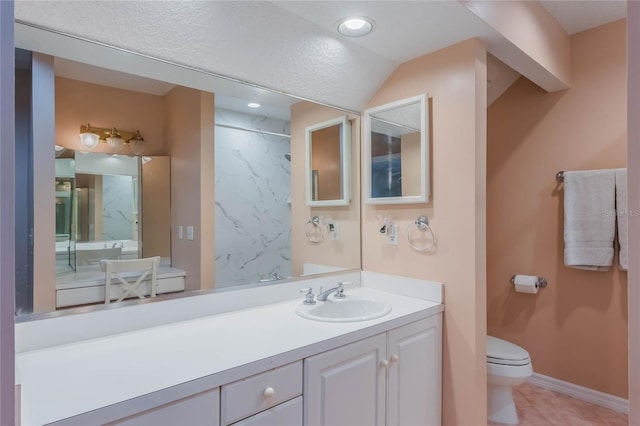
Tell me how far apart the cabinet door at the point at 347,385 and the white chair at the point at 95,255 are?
894 mm

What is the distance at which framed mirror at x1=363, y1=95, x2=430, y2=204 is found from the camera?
1.90 meters

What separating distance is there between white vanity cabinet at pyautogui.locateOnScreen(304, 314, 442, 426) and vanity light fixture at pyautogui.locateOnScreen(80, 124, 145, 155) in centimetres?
114

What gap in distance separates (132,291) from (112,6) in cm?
108

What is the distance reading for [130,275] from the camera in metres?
1.43

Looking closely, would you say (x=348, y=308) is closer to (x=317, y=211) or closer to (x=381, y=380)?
(x=381, y=380)

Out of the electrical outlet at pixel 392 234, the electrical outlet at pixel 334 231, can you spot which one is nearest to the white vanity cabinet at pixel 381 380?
the electrical outlet at pixel 392 234

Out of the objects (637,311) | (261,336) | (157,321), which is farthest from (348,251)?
(637,311)

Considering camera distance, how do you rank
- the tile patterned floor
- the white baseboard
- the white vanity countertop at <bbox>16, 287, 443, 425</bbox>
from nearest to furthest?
the white vanity countertop at <bbox>16, 287, 443, 425</bbox>, the tile patterned floor, the white baseboard

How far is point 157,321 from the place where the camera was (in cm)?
144

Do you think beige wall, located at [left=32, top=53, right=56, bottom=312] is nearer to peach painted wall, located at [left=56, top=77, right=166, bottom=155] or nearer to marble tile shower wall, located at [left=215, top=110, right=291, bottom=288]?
peach painted wall, located at [left=56, top=77, right=166, bottom=155]

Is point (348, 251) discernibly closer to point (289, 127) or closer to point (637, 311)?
point (289, 127)

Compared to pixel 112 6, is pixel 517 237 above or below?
below

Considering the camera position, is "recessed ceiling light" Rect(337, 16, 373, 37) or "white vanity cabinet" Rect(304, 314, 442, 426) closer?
"white vanity cabinet" Rect(304, 314, 442, 426)

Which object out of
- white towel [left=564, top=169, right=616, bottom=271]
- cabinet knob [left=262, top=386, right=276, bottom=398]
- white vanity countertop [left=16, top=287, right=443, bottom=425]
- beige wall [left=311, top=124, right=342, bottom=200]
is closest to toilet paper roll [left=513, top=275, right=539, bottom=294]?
white towel [left=564, top=169, right=616, bottom=271]
